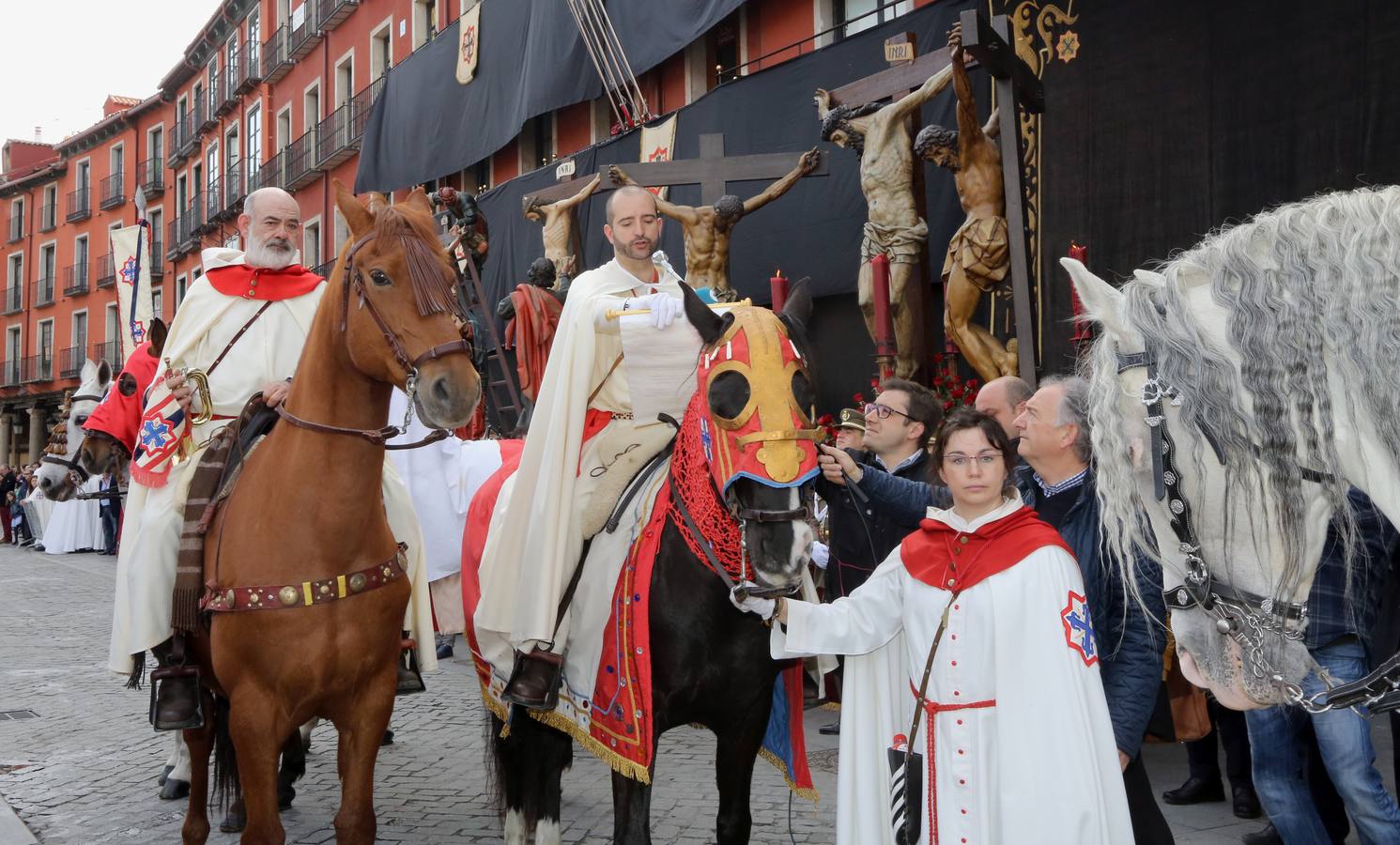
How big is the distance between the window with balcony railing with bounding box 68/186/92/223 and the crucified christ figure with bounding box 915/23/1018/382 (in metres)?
42.7

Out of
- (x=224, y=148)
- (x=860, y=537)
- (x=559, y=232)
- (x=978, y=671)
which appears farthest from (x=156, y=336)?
(x=224, y=148)

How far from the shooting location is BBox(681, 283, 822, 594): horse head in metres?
2.88

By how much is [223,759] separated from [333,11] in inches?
1002

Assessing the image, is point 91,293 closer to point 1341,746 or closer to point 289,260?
point 289,260

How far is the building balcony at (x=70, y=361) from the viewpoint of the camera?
40875 mm

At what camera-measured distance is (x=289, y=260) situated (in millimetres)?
4324

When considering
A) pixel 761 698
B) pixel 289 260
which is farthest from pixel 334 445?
pixel 761 698

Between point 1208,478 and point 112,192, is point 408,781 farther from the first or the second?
point 112,192

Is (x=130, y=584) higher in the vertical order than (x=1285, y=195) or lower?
lower

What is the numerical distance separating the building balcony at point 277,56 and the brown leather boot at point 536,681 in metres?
29.3

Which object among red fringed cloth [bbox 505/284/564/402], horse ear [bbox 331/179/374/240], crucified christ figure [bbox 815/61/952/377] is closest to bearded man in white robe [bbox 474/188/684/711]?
horse ear [bbox 331/179/374/240]

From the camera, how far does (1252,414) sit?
175 centimetres

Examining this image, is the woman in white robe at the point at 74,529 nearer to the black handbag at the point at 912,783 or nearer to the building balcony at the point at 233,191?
the building balcony at the point at 233,191

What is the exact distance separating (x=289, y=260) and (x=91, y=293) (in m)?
42.5
